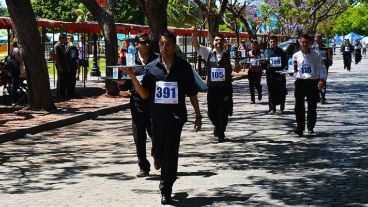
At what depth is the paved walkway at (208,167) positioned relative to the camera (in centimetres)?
752

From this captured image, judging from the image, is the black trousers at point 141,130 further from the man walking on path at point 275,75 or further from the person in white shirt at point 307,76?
the man walking on path at point 275,75

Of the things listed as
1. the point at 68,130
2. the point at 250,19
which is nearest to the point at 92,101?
the point at 68,130

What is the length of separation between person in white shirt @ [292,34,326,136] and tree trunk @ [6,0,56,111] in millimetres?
6609

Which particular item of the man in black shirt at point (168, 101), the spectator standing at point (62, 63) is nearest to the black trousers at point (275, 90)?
the spectator standing at point (62, 63)

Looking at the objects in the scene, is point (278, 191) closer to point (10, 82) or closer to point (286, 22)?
point (10, 82)

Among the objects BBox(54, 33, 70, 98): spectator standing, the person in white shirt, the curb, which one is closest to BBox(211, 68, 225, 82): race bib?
the person in white shirt

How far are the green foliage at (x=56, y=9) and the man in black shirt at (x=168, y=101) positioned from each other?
72.3 metres

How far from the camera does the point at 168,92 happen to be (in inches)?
283

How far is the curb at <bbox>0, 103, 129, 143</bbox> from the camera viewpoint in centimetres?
1299

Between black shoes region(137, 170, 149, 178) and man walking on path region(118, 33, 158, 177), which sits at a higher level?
man walking on path region(118, 33, 158, 177)

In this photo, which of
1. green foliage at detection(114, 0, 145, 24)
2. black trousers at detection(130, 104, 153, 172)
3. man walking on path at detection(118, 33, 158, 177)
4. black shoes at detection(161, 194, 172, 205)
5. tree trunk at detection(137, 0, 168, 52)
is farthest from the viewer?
green foliage at detection(114, 0, 145, 24)

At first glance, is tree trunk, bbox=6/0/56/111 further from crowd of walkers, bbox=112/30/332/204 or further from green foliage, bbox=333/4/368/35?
green foliage, bbox=333/4/368/35

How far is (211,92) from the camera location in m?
12.1

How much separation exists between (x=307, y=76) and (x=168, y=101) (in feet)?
18.1
